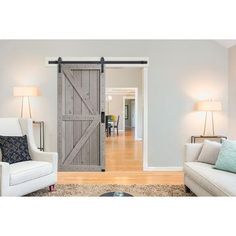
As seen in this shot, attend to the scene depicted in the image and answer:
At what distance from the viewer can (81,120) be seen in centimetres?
503

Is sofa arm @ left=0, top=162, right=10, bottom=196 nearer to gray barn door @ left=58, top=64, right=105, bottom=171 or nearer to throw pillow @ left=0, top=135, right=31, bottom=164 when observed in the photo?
throw pillow @ left=0, top=135, right=31, bottom=164

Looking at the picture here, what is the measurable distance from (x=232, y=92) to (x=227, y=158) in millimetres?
2192

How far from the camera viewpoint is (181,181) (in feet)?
13.8

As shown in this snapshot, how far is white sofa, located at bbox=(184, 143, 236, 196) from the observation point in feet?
8.12

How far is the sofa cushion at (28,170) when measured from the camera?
3006mm

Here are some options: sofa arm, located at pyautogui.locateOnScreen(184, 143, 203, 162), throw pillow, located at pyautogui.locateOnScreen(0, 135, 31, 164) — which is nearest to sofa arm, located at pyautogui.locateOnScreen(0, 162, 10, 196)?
throw pillow, located at pyautogui.locateOnScreen(0, 135, 31, 164)

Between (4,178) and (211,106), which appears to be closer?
(4,178)

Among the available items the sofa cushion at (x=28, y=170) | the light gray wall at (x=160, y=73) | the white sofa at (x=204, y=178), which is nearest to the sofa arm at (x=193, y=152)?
the white sofa at (x=204, y=178)

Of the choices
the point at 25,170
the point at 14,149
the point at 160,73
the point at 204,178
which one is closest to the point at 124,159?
the point at 160,73

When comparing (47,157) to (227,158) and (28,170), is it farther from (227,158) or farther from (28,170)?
(227,158)

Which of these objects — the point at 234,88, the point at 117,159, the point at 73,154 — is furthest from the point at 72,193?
the point at 234,88

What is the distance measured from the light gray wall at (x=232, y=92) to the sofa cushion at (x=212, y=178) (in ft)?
5.74

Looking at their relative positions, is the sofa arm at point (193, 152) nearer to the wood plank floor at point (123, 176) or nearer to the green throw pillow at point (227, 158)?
the green throw pillow at point (227, 158)
